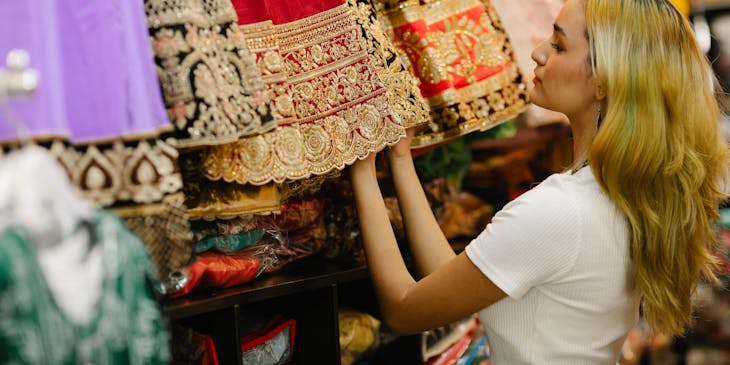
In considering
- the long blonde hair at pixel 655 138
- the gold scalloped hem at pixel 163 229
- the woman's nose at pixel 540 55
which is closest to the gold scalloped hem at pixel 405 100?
the woman's nose at pixel 540 55

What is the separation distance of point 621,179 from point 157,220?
0.84 meters

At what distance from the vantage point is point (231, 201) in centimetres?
140

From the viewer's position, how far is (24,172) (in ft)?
3.05

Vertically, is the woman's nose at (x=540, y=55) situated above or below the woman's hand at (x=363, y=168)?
above

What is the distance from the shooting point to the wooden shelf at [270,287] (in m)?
1.38

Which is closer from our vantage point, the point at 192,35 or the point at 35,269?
the point at 35,269

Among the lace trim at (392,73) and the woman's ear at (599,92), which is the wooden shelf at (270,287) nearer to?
the lace trim at (392,73)

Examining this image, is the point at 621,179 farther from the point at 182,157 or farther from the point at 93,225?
the point at 93,225

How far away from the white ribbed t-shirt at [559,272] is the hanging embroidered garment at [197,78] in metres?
0.53

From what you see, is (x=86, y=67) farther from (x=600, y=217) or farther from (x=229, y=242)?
(x=600, y=217)

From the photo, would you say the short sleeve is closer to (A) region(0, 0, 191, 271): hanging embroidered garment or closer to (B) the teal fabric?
(B) the teal fabric

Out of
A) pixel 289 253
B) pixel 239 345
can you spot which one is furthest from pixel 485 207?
pixel 239 345

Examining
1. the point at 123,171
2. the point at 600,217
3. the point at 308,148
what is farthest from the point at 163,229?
Result: the point at 600,217

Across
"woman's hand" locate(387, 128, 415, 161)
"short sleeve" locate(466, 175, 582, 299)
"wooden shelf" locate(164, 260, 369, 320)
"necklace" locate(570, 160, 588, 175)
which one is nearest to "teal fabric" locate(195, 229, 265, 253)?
"wooden shelf" locate(164, 260, 369, 320)
